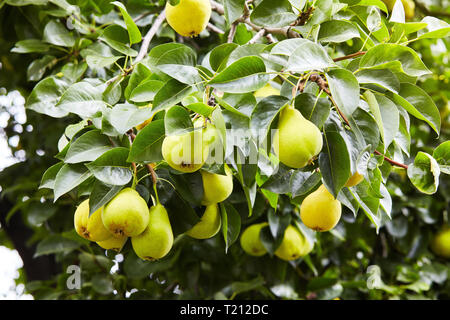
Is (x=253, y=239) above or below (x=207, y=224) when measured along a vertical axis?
below

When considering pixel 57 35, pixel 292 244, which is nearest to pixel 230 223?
pixel 292 244

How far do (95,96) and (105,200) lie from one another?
10.6 inches

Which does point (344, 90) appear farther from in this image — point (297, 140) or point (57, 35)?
point (57, 35)

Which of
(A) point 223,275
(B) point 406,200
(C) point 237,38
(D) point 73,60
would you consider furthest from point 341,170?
(B) point 406,200

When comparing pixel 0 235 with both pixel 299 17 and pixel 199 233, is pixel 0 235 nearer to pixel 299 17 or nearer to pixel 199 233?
pixel 199 233

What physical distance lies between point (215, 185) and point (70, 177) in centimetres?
27

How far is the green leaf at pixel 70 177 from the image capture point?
86 cm

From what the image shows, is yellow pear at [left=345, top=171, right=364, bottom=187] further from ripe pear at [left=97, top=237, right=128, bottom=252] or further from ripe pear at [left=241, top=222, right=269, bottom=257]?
ripe pear at [left=241, top=222, right=269, bottom=257]

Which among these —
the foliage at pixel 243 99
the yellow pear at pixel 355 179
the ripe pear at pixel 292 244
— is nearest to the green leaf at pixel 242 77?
the foliage at pixel 243 99

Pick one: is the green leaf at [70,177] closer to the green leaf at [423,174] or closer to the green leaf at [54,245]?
the green leaf at [423,174]

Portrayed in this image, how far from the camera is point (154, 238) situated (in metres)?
0.87

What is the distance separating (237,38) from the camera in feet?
3.87

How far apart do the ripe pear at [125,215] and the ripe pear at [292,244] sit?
0.80m
